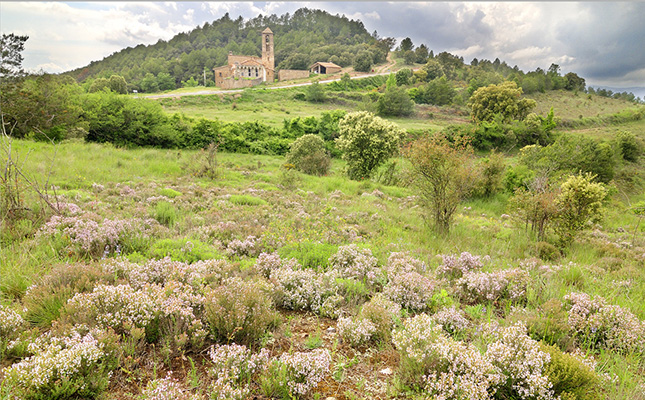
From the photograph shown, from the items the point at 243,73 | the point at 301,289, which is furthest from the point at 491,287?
the point at 243,73

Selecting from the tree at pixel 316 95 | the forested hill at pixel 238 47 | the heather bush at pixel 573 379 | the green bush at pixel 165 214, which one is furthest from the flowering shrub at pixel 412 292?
Answer: the forested hill at pixel 238 47

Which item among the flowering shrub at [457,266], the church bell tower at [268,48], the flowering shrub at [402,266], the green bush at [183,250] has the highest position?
the church bell tower at [268,48]

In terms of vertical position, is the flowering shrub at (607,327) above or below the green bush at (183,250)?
below

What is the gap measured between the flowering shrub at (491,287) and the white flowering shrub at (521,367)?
1.72 metres

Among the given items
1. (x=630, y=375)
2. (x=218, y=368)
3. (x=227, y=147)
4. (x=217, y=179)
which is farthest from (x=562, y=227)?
(x=227, y=147)

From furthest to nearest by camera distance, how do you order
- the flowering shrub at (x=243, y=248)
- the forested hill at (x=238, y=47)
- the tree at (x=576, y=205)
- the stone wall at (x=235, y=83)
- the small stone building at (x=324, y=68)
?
the forested hill at (x=238, y=47) < the small stone building at (x=324, y=68) < the stone wall at (x=235, y=83) < the tree at (x=576, y=205) < the flowering shrub at (x=243, y=248)

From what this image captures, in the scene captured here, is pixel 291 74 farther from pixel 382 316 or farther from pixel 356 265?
pixel 382 316

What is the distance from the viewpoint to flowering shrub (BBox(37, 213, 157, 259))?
541cm

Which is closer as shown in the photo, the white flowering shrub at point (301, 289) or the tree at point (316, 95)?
the white flowering shrub at point (301, 289)

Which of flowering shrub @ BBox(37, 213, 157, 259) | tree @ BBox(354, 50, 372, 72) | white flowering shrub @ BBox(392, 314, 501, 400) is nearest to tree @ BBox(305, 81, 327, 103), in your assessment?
tree @ BBox(354, 50, 372, 72)

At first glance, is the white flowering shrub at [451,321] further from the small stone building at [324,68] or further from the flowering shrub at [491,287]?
the small stone building at [324,68]

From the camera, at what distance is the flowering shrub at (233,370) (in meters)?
2.63

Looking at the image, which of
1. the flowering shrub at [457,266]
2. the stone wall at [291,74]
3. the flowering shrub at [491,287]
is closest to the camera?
the flowering shrub at [491,287]

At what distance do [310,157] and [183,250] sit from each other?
16294 mm
